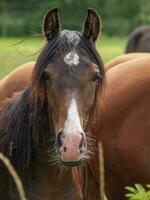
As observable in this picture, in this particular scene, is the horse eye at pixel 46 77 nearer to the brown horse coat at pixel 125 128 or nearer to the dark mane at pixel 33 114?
the dark mane at pixel 33 114

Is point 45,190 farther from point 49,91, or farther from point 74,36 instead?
point 74,36

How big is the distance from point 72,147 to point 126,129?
58.5 inches

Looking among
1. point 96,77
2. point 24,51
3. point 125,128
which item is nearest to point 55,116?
point 96,77

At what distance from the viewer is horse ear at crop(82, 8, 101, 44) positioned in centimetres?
539

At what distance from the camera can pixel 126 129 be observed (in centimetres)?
611

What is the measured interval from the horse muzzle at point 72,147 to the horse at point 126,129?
1231 mm

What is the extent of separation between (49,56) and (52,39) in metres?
0.18

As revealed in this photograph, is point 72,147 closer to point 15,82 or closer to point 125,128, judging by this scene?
point 125,128

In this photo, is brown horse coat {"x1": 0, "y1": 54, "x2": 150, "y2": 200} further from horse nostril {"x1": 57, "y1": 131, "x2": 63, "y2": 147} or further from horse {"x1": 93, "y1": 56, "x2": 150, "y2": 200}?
horse nostril {"x1": 57, "y1": 131, "x2": 63, "y2": 147}

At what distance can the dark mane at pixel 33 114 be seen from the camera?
5.16m

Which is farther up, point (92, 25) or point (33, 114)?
point (92, 25)

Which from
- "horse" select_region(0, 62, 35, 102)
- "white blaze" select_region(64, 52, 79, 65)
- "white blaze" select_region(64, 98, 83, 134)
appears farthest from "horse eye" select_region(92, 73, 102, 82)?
"horse" select_region(0, 62, 35, 102)

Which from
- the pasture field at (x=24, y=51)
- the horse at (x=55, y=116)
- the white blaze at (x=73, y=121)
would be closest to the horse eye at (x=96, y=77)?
the horse at (x=55, y=116)

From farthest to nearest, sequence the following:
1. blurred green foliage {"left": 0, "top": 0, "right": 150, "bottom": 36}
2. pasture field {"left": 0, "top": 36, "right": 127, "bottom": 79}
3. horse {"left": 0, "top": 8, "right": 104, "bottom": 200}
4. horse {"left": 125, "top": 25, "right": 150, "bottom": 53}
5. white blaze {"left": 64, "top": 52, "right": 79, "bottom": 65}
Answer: blurred green foliage {"left": 0, "top": 0, "right": 150, "bottom": 36}
pasture field {"left": 0, "top": 36, "right": 127, "bottom": 79}
horse {"left": 125, "top": 25, "right": 150, "bottom": 53}
white blaze {"left": 64, "top": 52, "right": 79, "bottom": 65}
horse {"left": 0, "top": 8, "right": 104, "bottom": 200}
